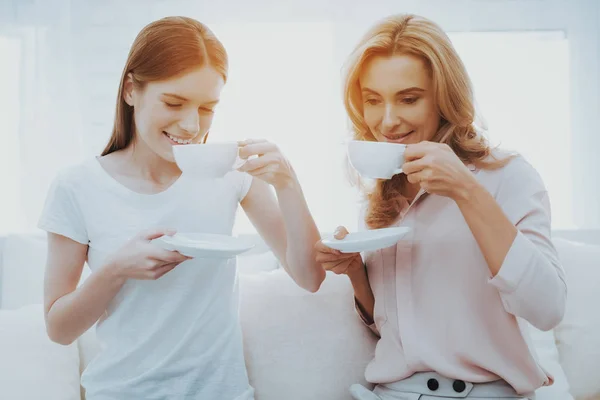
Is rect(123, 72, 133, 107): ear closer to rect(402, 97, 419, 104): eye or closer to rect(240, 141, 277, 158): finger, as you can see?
rect(240, 141, 277, 158): finger

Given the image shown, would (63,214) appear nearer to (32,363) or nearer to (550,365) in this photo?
(32,363)

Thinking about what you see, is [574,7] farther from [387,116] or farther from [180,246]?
[180,246]

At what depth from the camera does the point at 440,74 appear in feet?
4.72

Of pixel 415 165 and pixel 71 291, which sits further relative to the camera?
pixel 71 291

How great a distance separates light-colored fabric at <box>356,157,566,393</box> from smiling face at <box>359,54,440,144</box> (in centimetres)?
16

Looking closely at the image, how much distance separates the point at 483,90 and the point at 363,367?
7.43 ft

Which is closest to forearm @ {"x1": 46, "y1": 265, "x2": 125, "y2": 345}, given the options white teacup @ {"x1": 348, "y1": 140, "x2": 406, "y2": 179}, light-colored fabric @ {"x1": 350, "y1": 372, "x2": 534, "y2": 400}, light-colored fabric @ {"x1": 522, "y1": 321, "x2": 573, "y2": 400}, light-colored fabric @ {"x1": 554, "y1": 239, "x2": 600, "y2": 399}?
white teacup @ {"x1": 348, "y1": 140, "x2": 406, "y2": 179}

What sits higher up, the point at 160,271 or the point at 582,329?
the point at 160,271

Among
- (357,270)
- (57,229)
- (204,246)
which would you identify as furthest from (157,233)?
(357,270)

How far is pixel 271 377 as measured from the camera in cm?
171

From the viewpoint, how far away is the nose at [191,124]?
1.44 metres

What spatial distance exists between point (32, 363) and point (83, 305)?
446mm

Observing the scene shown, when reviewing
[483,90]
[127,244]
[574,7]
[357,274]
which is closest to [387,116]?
[357,274]

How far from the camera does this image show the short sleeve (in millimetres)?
1448
